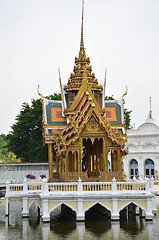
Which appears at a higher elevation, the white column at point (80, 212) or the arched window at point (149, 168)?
the arched window at point (149, 168)

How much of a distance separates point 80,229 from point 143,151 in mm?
31538

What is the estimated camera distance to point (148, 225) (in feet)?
60.1

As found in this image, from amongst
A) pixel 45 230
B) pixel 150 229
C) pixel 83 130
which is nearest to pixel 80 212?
pixel 45 230

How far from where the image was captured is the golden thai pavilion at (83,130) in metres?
21.6

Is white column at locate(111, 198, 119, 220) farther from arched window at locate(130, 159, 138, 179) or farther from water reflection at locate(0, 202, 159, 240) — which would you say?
arched window at locate(130, 159, 138, 179)

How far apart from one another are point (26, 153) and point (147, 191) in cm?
2663

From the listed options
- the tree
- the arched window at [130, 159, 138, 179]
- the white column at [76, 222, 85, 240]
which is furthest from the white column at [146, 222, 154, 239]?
the arched window at [130, 159, 138, 179]

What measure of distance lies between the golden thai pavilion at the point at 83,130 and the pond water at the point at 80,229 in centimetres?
276

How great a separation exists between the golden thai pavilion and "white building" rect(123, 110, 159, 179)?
23.1 metres

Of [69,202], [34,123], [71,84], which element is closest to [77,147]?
[69,202]

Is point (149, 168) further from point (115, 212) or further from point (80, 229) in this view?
point (80, 229)

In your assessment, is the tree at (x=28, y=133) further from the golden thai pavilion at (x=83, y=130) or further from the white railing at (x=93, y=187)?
the white railing at (x=93, y=187)

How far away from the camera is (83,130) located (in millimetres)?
21734

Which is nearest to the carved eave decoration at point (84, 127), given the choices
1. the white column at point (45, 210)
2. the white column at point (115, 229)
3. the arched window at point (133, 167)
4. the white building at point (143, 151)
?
the white column at point (45, 210)
